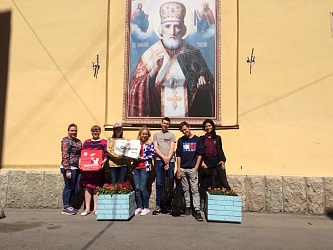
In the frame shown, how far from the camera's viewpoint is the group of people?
632 centimetres

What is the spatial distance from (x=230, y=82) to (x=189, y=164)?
2.10m

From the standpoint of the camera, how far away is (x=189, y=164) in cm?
626

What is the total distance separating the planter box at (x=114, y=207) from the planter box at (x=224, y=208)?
1433 mm

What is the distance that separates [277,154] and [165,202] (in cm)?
250

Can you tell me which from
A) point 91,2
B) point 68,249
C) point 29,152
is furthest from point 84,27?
point 68,249

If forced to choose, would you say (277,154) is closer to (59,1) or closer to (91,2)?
(91,2)

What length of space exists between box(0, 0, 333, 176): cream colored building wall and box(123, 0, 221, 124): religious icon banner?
0.76 ft

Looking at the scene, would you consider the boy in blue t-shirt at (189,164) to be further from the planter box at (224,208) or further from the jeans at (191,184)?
the planter box at (224,208)

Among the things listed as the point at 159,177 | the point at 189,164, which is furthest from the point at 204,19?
the point at 159,177

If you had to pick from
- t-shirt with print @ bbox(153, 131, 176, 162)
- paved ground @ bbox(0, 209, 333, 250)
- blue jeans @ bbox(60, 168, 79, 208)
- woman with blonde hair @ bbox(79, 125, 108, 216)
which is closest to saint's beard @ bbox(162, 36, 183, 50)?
t-shirt with print @ bbox(153, 131, 176, 162)

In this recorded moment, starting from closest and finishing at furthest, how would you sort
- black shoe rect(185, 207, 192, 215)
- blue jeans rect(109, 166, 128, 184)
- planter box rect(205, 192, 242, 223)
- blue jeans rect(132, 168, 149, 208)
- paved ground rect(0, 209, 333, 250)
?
paved ground rect(0, 209, 333, 250) → planter box rect(205, 192, 242, 223) → black shoe rect(185, 207, 192, 215) → blue jeans rect(132, 168, 149, 208) → blue jeans rect(109, 166, 128, 184)

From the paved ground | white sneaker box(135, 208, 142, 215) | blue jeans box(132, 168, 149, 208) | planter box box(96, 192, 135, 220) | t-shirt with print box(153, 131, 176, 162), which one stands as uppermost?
t-shirt with print box(153, 131, 176, 162)

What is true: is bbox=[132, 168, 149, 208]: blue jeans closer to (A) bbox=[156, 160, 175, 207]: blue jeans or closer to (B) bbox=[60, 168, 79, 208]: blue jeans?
(A) bbox=[156, 160, 175, 207]: blue jeans

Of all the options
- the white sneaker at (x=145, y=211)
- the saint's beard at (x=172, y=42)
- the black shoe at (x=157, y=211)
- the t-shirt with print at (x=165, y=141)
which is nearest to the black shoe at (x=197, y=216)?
the black shoe at (x=157, y=211)
